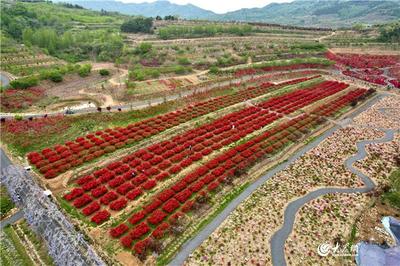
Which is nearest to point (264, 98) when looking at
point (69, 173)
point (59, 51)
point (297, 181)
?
point (297, 181)

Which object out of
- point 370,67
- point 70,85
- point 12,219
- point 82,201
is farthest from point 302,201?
point 370,67

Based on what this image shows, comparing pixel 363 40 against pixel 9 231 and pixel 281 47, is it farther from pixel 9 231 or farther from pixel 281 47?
pixel 9 231

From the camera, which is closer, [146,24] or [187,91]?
Answer: [187,91]

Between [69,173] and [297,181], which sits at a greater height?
[69,173]

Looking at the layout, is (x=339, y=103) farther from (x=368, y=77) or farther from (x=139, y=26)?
(x=139, y=26)

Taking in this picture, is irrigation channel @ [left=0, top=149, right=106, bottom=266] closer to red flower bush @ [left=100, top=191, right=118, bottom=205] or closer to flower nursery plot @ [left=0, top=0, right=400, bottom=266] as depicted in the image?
flower nursery plot @ [left=0, top=0, right=400, bottom=266]

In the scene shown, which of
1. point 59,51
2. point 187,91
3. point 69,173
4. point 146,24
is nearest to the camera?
point 69,173
